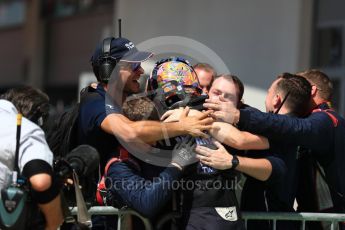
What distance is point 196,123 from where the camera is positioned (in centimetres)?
336

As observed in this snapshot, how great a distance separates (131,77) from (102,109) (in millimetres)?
292

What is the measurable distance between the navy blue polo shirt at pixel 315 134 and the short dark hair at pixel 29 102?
4.39 ft

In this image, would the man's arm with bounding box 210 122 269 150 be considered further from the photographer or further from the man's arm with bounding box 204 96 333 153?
the photographer

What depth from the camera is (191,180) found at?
3.42m

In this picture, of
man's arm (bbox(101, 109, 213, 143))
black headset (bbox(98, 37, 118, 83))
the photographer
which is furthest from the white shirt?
black headset (bbox(98, 37, 118, 83))

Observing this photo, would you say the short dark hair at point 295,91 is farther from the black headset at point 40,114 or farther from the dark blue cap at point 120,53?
the black headset at point 40,114

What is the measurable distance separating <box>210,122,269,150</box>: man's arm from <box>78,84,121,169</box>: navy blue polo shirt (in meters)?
0.56

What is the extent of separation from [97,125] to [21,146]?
0.68 m

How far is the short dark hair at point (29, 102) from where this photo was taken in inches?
162

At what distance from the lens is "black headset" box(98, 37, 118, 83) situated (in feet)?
12.4

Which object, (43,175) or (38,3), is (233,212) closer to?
(43,175)

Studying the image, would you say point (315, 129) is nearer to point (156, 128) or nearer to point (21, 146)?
point (156, 128)

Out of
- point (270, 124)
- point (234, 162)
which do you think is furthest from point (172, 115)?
point (270, 124)

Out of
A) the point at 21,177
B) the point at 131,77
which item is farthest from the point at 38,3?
the point at 21,177
